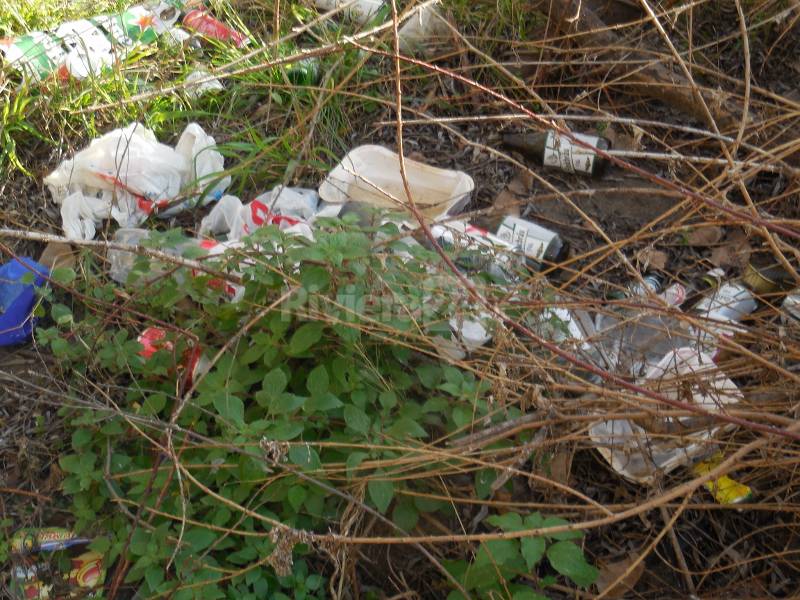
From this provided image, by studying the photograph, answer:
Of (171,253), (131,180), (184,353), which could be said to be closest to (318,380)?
(184,353)

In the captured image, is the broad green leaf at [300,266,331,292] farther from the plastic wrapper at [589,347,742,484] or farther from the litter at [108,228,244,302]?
the plastic wrapper at [589,347,742,484]


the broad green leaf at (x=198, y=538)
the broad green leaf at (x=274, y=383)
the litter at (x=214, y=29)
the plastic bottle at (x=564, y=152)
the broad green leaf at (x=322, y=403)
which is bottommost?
the broad green leaf at (x=198, y=538)

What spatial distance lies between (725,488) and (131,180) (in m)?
1.81

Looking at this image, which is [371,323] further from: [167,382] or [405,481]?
[167,382]

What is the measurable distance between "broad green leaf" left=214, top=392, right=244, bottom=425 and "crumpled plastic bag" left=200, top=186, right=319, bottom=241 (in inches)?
29.3

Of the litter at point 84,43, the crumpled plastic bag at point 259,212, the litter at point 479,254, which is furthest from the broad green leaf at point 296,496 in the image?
the litter at point 84,43

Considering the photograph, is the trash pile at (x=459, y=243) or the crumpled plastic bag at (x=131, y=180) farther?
the crumpled plastic bag at (x=131, y=180)

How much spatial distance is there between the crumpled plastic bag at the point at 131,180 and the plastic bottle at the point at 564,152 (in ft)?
3.09

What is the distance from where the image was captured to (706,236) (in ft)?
7.79

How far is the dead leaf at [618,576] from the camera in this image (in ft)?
5.41

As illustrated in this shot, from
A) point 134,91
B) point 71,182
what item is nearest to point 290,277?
point 71,182

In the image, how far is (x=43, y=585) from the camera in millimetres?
1764

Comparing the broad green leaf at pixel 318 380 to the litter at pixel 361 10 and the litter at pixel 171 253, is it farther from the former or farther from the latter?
the litter at pixel 361 10

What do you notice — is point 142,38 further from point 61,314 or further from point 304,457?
point 304,457
